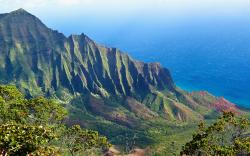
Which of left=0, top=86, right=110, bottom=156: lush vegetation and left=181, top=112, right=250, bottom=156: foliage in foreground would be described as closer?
left=0, top=86, right=110, bottom=156: lush vegetation

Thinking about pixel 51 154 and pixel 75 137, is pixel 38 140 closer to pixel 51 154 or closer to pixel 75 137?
pixel 51 154

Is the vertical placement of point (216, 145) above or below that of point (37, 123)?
below

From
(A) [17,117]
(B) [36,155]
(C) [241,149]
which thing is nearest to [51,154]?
(B) [36,155]

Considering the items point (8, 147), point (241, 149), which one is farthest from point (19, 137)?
point (241, 149)

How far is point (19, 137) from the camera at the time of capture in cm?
5981

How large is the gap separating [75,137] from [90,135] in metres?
4.67

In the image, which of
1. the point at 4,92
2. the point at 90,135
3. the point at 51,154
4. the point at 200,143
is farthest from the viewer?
the point at 90,135

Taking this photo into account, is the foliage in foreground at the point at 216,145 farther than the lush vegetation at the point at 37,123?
Yes

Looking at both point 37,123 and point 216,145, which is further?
point 37,123

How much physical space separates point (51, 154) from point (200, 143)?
40063 mm

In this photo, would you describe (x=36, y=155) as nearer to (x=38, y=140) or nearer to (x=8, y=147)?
(x=38, y=140)

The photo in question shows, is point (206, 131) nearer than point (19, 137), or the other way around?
point (19, 137)

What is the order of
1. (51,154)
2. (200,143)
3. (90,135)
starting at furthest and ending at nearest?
1. (90,135)
2. (200,143)
3. (51,154)

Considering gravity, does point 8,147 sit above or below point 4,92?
below
